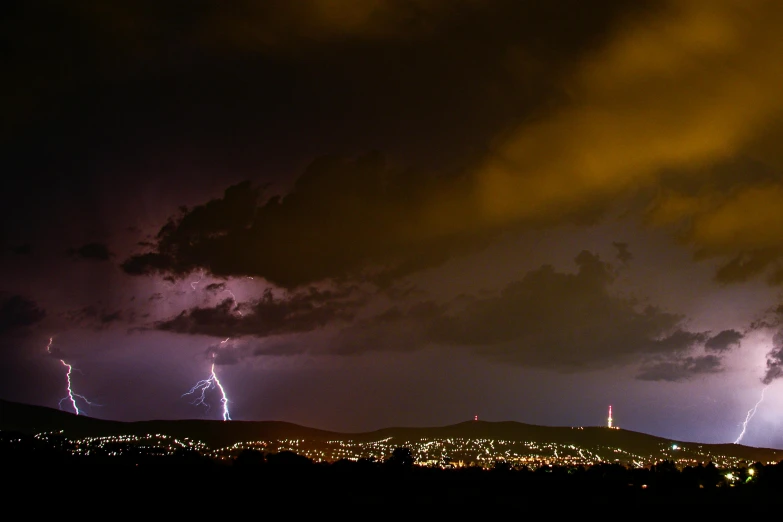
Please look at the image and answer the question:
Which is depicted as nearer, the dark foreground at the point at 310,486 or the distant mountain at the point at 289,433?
the dark foreground at the point at 310,486

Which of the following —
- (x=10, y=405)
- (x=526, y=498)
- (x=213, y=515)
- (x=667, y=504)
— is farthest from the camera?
(x=10, y=405)

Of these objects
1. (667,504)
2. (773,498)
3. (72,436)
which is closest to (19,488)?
(667,504)

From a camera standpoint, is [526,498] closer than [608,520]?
No

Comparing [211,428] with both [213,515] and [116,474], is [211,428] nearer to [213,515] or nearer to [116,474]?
[116,474]

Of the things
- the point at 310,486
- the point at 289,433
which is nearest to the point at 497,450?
the point at 289,433

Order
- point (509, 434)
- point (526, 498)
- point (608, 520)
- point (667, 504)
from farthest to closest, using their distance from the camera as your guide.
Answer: point (509, 434) → point (526, 498) → point (667, 504) → point (608, 520)

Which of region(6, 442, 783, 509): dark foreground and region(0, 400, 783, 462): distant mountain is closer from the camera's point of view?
region(6, 442, 783, 509): dark foreground

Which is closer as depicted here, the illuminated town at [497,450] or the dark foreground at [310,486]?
the dark foreground at [310,486]

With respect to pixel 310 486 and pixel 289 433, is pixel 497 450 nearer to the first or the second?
pixel 289 433

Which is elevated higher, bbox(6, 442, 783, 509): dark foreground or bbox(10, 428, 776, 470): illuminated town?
bbox(6, 442, 783, 509): dark foreground

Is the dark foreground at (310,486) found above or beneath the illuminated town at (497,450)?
above
